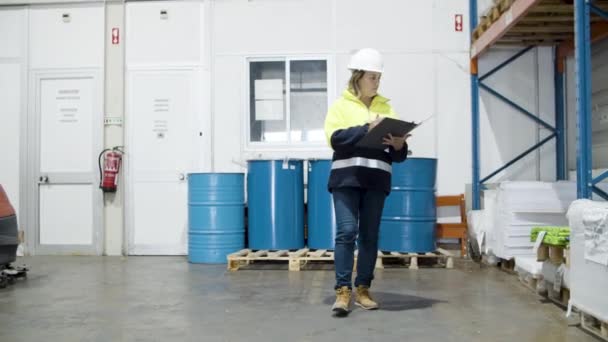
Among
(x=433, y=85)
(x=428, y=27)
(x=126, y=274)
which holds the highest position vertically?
(x=428, y=27)

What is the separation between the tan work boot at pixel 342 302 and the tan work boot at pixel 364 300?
172mm

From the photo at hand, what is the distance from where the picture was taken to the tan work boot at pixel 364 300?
11.7ft

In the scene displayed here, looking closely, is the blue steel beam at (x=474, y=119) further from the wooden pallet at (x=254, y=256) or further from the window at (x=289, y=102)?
the wooden pallet at (x=254, y=256)

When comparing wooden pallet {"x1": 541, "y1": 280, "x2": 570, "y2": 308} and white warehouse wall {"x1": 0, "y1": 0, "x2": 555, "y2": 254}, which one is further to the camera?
white warehouse wall {"x1": 0, "y1": 0, "x2": 555, "y2": 254}

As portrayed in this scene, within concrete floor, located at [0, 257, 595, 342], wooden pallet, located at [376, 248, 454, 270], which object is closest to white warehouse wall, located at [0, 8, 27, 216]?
concrete floor, located at [0, 257, 595, 342]

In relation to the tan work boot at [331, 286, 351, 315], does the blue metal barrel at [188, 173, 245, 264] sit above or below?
above

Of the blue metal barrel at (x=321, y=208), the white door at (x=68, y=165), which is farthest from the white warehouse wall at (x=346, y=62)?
the blue metal barrel at (x=321, y=208)

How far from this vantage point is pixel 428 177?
554 centimetres

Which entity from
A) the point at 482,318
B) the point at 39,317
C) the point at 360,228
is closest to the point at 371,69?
the point at 360,228

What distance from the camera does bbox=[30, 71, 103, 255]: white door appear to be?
686 centimetres

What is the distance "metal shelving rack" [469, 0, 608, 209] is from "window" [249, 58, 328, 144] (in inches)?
72.3

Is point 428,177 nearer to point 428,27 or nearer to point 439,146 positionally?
point 439,146

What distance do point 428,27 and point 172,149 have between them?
3.47 m

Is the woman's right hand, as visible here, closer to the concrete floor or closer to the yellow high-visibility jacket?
the yellow high-visibility jacket
